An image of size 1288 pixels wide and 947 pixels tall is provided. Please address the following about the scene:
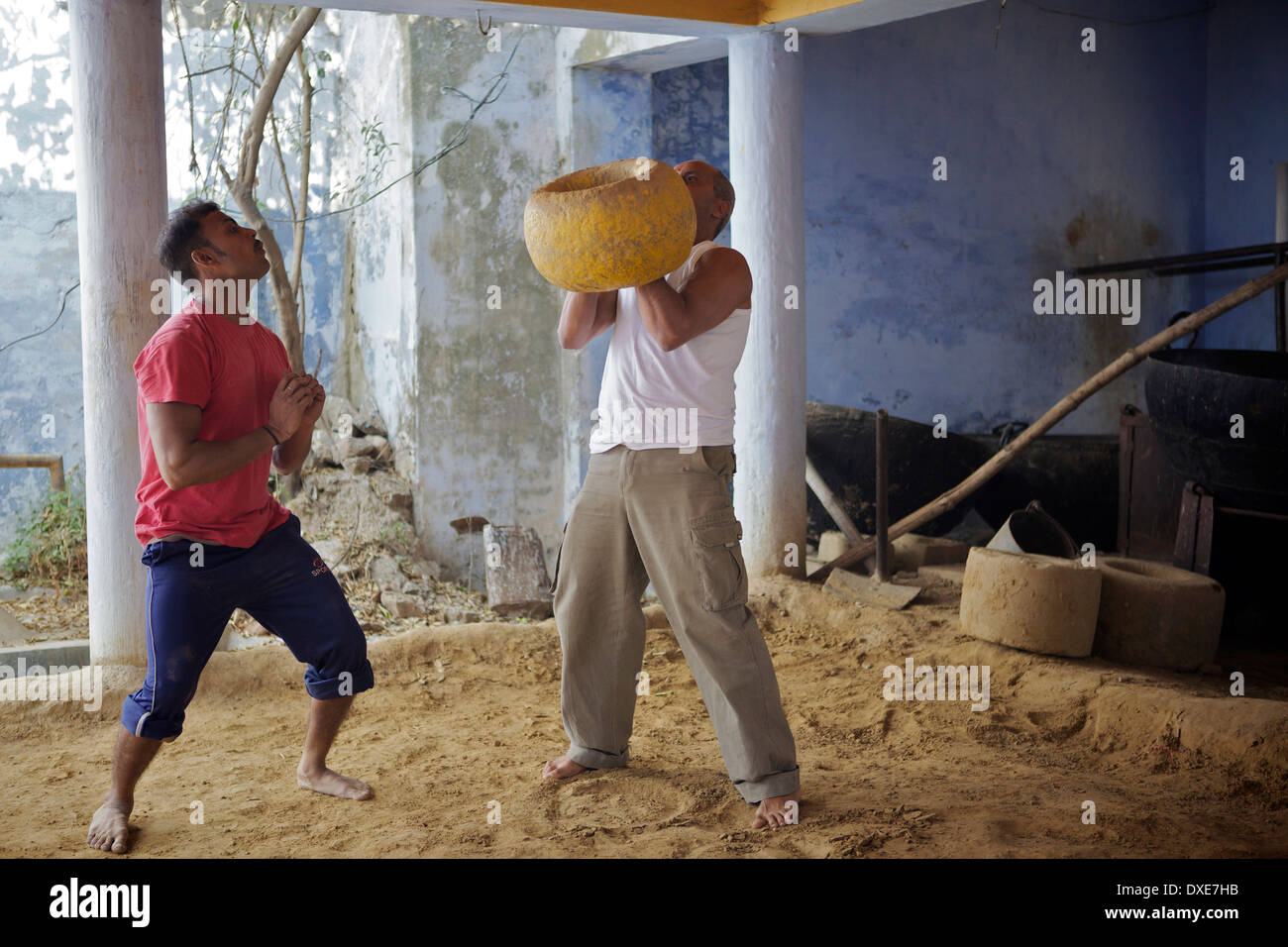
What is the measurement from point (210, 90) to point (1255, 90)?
9.06 meters

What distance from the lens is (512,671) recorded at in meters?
5.26

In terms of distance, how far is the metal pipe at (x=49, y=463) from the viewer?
284 inches

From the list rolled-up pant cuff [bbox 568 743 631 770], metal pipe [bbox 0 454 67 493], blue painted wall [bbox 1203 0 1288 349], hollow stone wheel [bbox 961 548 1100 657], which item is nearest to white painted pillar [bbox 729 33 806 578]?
hollow stone wheel [bbox 961 548 1100 657]

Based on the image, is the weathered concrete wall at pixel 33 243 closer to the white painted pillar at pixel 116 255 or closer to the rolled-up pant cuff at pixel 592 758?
the white painted pillar at pixel 116 255

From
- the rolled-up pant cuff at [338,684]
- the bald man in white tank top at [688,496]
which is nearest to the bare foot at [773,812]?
the bald man in white tank top at [688,496]

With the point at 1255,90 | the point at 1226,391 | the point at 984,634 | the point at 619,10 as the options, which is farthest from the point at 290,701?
the point at 1255,90

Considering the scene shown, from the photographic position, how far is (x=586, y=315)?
3383mm

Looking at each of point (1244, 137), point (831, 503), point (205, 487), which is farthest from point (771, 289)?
point (1244, 137)

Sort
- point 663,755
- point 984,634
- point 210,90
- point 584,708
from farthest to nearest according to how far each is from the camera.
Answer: point 210,90, point 984,634, point 663,755, point 584,708

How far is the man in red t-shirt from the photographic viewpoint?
119 inches

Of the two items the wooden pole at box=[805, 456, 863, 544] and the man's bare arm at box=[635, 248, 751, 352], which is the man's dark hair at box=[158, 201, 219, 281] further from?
the wooden pole at box=[805, 456, 863, 544]

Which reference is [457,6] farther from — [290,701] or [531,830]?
[531,830]

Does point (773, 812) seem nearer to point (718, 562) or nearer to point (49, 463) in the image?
point (718, 562)

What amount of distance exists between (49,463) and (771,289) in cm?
481
